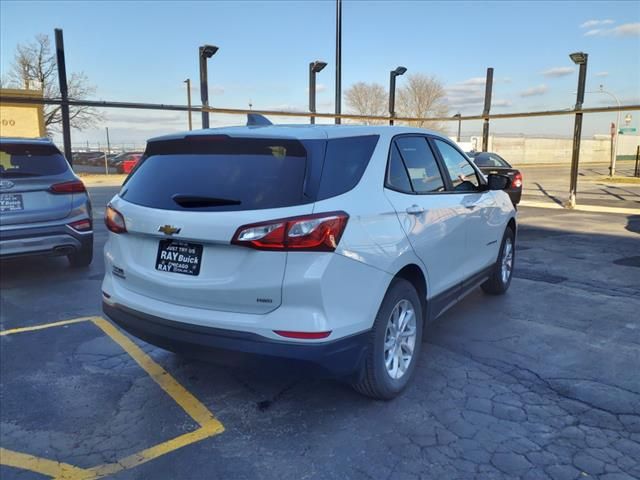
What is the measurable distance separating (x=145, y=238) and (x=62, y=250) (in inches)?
154

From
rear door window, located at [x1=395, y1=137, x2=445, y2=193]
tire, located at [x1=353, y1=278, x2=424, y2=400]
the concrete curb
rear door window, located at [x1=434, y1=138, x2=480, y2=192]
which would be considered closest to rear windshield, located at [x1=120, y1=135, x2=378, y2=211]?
rear door window, located at [x1=395, y1=137, x2=445, y2=193]

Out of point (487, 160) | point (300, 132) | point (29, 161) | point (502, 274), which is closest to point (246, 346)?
point (300, 132)

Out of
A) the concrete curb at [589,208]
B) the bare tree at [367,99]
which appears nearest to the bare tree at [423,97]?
the bare tree at [367,99]

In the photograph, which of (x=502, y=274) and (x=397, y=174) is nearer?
(x=397, y=174)

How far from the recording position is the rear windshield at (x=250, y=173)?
2.76 m

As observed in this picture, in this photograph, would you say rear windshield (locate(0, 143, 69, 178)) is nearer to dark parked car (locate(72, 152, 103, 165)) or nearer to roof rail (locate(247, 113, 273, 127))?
roof rail (locate(247, 113, 273, 127))

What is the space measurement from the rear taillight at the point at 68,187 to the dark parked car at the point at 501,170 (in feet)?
30.3

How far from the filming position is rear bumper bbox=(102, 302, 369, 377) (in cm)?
269

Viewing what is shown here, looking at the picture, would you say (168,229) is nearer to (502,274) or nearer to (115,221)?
(115,221)

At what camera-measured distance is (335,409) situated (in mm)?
3260

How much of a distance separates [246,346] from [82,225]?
4.73 m

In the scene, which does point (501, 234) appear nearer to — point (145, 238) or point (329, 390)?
point (329, 390)

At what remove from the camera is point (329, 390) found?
3.51 m

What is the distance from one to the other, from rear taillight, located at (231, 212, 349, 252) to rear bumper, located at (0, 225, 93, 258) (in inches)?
177
